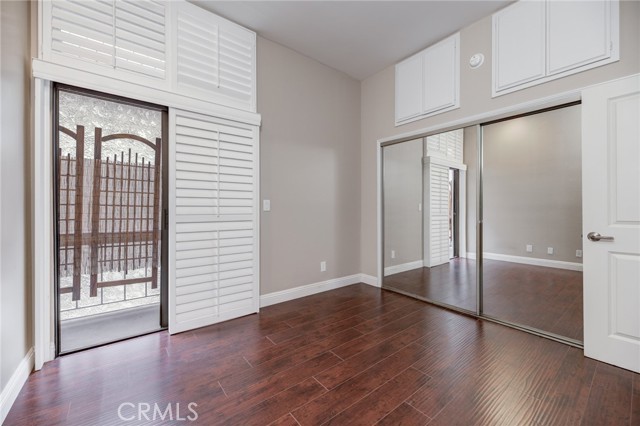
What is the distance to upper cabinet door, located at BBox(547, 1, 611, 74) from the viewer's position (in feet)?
6.71

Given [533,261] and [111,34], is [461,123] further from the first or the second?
[111,34]

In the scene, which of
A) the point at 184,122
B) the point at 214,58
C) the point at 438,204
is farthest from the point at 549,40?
the point at 184,122

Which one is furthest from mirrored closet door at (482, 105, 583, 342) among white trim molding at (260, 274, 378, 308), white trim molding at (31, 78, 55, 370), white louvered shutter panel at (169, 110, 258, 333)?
white trim molding at (31, 78, 55, 370)

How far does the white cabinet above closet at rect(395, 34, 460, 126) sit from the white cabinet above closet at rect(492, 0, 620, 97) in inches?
16.9

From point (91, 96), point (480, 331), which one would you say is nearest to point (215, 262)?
point (91, 96)

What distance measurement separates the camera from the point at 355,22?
112 inches

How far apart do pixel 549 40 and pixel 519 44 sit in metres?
0.24

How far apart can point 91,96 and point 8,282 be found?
Answer: 1.54m

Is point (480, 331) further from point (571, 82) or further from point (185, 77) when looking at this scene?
point (185, 77)

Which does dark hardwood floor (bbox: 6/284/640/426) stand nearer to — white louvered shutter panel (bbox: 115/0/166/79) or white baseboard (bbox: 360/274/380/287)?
white baseboard (bbox: 360/274/380/287)

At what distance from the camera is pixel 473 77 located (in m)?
2.85

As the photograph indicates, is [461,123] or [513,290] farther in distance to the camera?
[513,290]

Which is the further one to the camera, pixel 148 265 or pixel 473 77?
pixel 473 77

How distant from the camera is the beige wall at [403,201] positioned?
13.0ft
